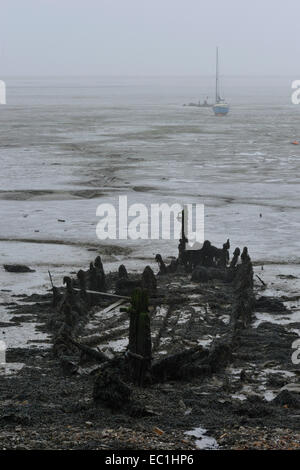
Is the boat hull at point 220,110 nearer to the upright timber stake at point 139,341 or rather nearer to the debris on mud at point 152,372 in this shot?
the debris on mud at point 152,372

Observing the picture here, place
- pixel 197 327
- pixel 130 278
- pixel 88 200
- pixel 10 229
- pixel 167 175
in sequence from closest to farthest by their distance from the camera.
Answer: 1. pixel 197 327
2. pixel 130 278
3. pixel 10 229
4. pixel 88 200
5. pixel 167 175

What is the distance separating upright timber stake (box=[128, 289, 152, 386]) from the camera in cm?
1527

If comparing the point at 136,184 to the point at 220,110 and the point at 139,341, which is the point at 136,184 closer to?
the point at 139,341

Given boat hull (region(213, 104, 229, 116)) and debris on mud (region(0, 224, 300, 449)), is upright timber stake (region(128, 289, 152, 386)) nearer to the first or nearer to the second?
debris on mud (region(0, 224, 300, 449))

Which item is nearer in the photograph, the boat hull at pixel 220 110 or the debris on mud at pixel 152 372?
the debris on mud at pixel 152 372

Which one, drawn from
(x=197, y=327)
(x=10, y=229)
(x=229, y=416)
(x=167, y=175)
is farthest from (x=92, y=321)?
(x=167, y=175)

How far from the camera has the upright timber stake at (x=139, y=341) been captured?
1527 cm

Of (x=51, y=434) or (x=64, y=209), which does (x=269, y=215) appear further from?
(x=51, y=434)

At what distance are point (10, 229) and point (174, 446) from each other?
18706 millimetres

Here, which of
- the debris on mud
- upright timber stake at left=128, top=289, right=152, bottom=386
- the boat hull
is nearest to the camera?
the debris on mud

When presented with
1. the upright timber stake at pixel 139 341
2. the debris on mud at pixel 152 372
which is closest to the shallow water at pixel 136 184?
the debris on mud at pixel 152 372

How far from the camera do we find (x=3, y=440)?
40.8 feet

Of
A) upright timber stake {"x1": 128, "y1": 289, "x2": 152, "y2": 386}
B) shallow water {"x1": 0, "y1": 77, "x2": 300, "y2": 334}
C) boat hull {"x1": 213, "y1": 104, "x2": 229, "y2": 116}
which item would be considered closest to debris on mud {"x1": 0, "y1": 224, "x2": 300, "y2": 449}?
upright timber stake {"x1": 128, "y1": 289, "x2": 152, "y2": 386}

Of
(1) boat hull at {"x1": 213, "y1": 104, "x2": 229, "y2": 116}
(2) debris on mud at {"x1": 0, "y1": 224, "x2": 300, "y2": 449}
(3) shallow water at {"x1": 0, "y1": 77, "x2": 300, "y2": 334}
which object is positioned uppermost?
(1) boat hull at {"x1": 213, "y1": 104, "x2": 229, "y2": 116}
